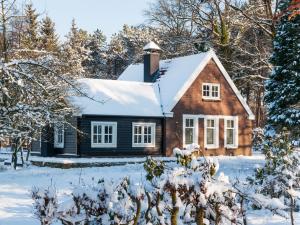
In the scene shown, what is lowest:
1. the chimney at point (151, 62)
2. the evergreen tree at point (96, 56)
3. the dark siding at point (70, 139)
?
the dark siding at point (70, 139)

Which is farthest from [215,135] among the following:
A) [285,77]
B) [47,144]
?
[47,144]

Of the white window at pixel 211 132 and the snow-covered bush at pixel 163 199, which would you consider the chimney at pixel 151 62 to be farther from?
the snow-covered bush at pixel 163 199

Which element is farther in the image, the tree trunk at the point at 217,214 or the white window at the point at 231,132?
the white window at the point at 231,132

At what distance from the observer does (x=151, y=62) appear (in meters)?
34.7

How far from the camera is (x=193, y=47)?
148ft

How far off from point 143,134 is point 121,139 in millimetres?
1607

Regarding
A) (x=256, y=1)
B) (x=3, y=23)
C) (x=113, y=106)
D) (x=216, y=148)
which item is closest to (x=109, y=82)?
(x=113, y=106)

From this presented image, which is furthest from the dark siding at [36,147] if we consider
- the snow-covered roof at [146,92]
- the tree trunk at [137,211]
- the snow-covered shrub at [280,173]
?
the tree trunk at [137,211]

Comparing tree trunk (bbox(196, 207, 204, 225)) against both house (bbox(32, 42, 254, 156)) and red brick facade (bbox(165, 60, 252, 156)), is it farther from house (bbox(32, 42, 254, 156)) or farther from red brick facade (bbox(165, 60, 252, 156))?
red brick facade (bbox(165, 60, 252, 156))

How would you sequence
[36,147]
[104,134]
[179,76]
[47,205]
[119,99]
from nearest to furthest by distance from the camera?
[47,205], [104,134], [119,99], [36,147], [179,76]

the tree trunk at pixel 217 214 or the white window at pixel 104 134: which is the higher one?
the white window at pixel 104 134

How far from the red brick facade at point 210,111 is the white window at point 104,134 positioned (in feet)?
11.7

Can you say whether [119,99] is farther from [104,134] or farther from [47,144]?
[47,144]

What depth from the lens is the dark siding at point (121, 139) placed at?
27.7 m
